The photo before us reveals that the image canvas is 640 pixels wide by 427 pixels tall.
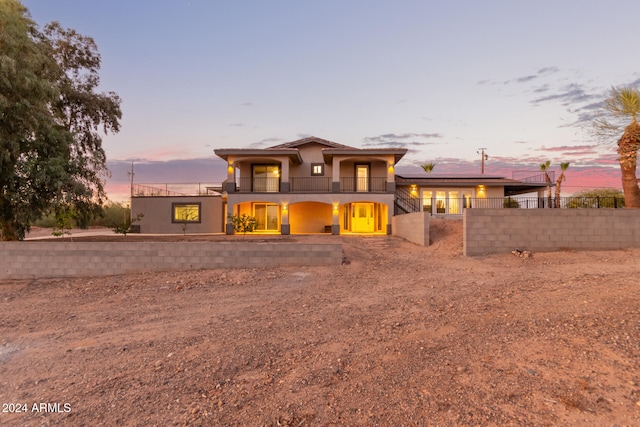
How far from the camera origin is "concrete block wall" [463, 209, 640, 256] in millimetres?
11430

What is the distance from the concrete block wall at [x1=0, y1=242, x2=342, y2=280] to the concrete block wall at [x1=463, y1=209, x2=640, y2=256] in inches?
321

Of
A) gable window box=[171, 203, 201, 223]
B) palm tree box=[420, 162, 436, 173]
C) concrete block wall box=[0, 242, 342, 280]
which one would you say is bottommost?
concrete block wall box=[0, 242, 342, 280]

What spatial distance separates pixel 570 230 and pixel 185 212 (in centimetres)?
2304

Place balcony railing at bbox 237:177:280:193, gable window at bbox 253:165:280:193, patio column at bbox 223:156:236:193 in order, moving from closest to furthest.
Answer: patio column at bbox 223:156:236:193
balcony railing at bbox 237:177:280:193
gable window at bbox 253:165:280:193

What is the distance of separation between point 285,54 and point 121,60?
963cm

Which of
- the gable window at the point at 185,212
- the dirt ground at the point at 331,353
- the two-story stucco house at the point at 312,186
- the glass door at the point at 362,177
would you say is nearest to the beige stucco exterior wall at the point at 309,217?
the two-story stucco house at the point at 312,186

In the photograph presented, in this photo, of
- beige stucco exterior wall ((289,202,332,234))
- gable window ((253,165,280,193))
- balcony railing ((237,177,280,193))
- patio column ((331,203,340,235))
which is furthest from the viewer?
beige stucco exterior wall ((289,202,332,234))

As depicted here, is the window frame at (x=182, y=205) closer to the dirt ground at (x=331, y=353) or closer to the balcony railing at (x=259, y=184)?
the balcony railing at (x=259, y=184)

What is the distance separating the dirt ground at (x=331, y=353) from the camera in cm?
308

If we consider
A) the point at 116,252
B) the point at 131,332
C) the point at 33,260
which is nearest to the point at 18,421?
the point at 131,332

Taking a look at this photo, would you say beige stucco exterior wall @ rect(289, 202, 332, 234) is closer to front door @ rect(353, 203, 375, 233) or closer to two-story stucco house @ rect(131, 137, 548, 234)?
two-story stucco house @ rect(131, 137, 548, 234)

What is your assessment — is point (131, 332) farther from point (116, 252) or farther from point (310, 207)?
point (310, 207)

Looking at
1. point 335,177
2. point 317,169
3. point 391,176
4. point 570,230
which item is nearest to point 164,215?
point 317,169

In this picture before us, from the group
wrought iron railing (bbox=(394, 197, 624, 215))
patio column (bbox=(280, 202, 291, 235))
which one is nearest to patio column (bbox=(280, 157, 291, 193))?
patio column (bbox=(280, 202, 291, 235))
